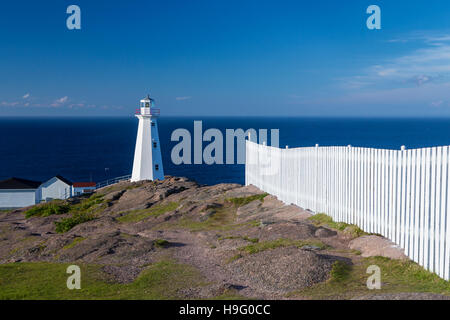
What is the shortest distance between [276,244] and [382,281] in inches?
149

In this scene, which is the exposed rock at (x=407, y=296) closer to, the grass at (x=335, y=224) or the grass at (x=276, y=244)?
the grass at (x=276, y=244)

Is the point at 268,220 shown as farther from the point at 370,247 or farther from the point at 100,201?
the point at 100,201

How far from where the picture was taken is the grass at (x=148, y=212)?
72.7 ft

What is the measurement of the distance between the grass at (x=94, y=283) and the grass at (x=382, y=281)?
2.88 meters

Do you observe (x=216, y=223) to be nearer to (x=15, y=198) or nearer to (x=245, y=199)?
(x=245, y=199)

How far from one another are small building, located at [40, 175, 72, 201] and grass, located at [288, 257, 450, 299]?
4465 centimetres

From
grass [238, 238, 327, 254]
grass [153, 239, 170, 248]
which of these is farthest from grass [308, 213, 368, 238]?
grass [153, 239, 170, 248]

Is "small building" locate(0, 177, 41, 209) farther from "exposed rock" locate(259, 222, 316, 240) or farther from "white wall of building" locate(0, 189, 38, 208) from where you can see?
"exposed rock" locate(259, 222, 316, 240)

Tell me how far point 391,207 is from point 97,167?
304 ft

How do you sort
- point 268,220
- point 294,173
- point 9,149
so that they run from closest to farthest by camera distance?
point 268,220, point 294,173, point 9,149

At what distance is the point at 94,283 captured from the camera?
10.3 meters

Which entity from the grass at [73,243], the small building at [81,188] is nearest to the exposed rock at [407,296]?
the grass at [73,243]
